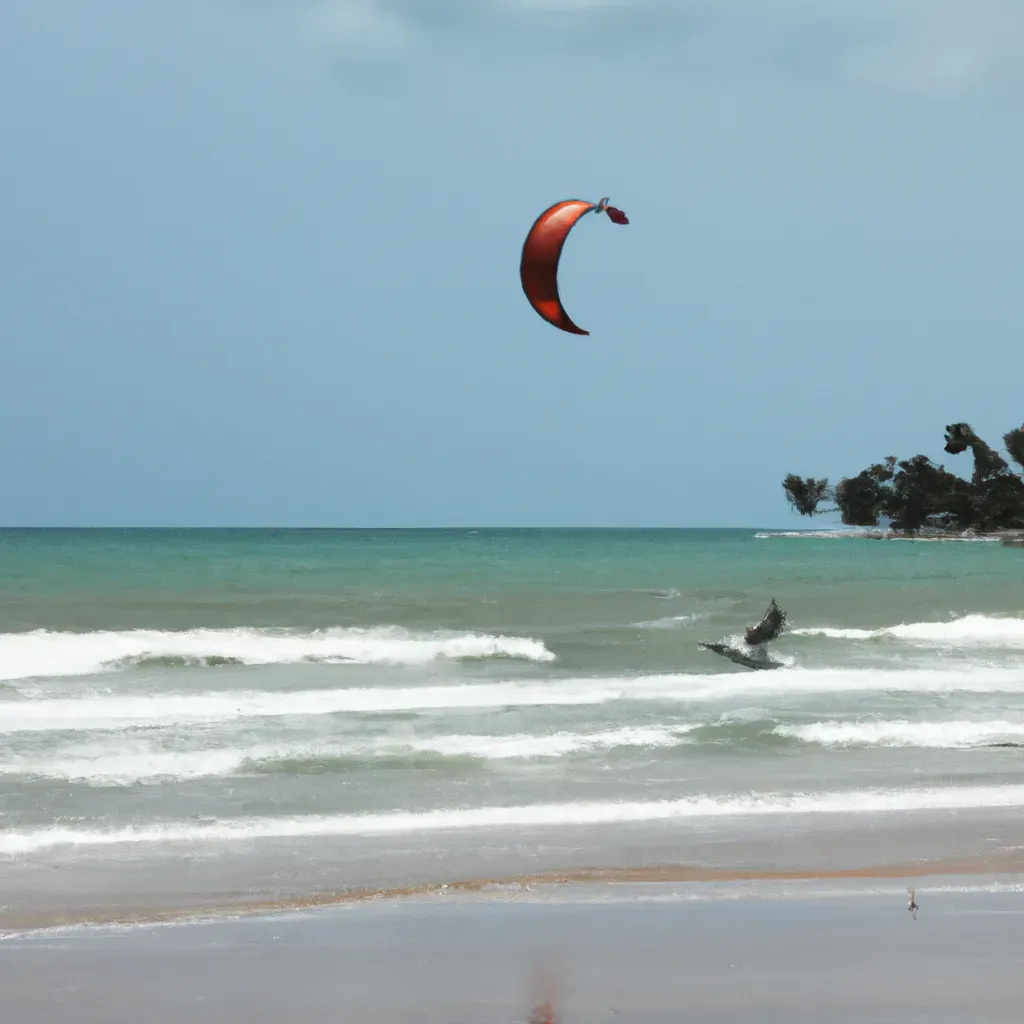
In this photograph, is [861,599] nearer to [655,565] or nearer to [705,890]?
[655,565]

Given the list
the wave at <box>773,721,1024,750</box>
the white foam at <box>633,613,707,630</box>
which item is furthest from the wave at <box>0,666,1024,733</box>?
the white foam at <box>633,613,707,630</box>

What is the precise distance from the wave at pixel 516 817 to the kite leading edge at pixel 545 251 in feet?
15.7

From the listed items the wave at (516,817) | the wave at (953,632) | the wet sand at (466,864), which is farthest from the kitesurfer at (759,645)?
the wet sand at (466,864)

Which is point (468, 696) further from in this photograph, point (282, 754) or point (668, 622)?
point (668, 622)

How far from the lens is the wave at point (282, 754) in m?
10.7

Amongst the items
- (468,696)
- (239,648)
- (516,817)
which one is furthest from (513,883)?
(239,648)

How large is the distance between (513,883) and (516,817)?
6.38 ft

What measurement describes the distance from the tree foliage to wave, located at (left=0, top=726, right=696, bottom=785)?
110383 millimetres

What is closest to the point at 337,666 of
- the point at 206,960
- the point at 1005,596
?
the point at 206,960

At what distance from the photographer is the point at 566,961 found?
5.42 m

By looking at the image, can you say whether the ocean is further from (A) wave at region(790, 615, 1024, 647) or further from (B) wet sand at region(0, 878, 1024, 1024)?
(B) wet sand at region(0, 878, 1024, 1024)

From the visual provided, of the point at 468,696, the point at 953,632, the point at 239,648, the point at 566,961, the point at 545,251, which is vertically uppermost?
the point at 545,251

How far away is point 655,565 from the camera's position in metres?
63.4

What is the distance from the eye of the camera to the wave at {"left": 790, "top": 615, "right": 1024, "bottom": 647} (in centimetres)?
2702
